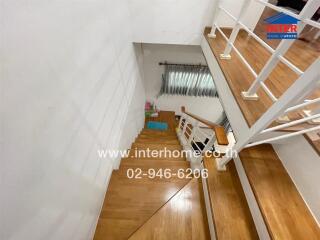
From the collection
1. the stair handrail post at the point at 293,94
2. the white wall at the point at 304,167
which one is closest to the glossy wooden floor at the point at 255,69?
the stair handrail post at the point at 293,94

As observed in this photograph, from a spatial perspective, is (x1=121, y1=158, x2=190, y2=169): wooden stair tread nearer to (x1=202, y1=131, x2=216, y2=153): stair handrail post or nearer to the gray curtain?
(x1=202, y1=131, x2=216, y2=153): stair handrail post

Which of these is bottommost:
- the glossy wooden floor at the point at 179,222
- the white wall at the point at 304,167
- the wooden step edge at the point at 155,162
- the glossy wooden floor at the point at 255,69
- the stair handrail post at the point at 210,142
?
the wooden step edge at the point at 155,162

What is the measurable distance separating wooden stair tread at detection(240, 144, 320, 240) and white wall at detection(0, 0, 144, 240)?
1.36 m

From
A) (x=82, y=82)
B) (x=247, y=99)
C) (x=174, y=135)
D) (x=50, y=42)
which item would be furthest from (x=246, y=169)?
(x=174, y=135)

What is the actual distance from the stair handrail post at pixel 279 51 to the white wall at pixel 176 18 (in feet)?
5.60

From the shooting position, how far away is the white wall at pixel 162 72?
3389 millimetres

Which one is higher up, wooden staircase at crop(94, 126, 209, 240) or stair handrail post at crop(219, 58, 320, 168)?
stair handrail post at crop(219, 58, 320, 168)

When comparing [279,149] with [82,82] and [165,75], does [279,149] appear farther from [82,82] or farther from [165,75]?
[165,75]

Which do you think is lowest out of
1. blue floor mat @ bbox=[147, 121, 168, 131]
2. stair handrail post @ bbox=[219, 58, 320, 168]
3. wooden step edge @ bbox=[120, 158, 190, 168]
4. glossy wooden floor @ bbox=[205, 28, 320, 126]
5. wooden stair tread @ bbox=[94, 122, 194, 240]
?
blue floor mat @ bbox=[147, 121, 168, 131]

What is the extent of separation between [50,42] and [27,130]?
0.42m

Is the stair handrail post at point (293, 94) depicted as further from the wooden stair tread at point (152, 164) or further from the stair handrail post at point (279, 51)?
the wooden stair tread at point (152, 164)

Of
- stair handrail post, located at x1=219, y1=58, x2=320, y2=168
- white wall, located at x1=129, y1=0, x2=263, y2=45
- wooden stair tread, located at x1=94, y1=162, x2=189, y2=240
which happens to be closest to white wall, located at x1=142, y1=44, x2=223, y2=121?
white wall, located at x1=129, y1=0, x2=263, y2=45

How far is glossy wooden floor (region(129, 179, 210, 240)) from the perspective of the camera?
4.79ft

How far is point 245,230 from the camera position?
4.22ft
